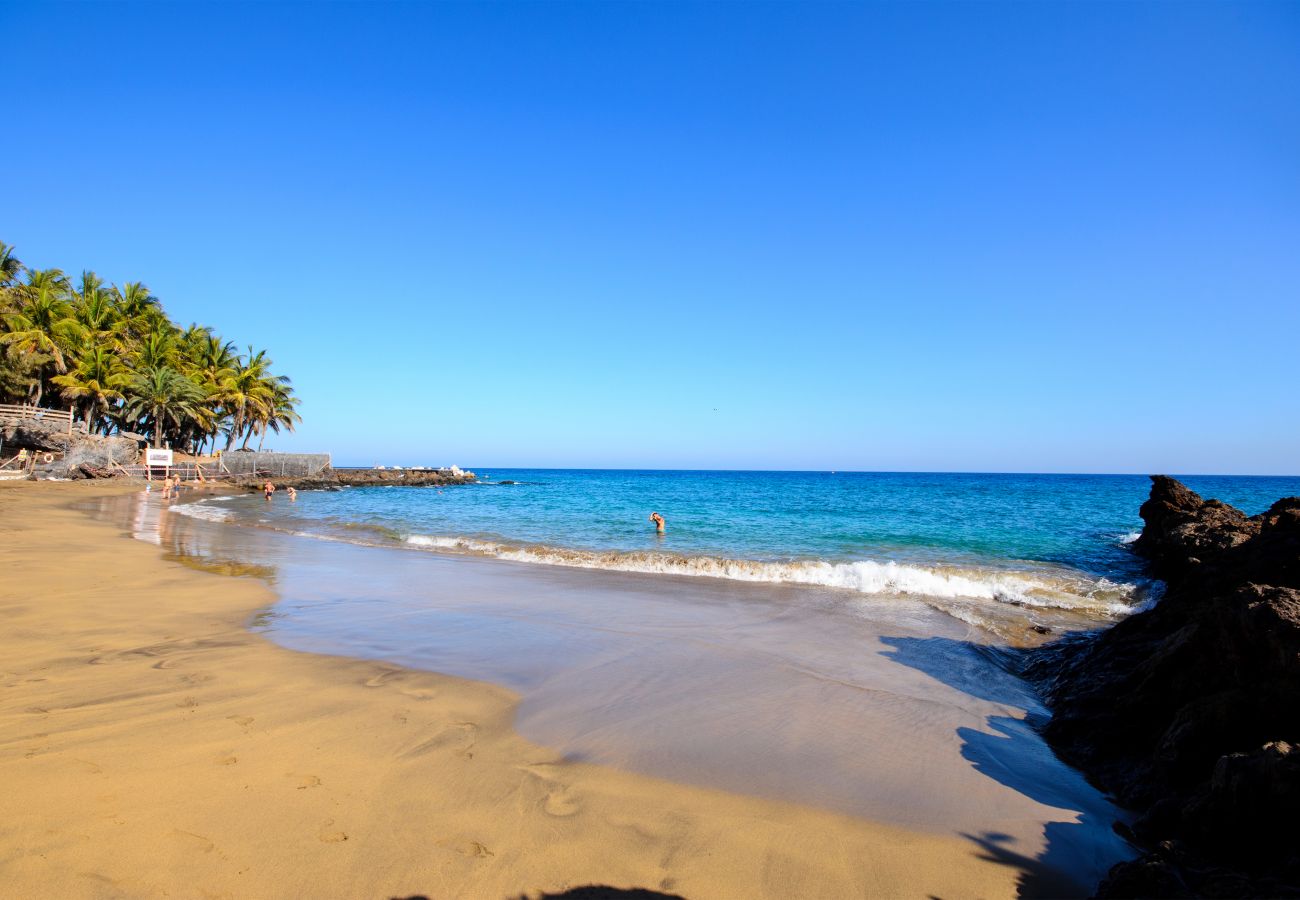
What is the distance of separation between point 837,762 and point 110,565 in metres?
13.2

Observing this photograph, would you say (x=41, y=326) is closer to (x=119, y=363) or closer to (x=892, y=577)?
(x=119, y=363)

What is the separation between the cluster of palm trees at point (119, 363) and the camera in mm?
39594

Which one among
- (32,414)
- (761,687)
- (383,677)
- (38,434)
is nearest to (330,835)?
(383,677)

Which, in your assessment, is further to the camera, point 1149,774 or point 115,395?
point 115,395

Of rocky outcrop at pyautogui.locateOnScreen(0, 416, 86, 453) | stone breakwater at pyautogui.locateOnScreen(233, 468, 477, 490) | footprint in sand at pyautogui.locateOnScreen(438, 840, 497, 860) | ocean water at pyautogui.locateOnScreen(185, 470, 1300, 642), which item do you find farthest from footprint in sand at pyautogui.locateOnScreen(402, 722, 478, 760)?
stone breakwater at pyautogui.locateOnScreen(233, 468, 477, 490)

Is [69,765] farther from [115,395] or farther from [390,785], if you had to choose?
[115,395]

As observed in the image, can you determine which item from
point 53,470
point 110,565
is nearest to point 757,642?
point 110,565

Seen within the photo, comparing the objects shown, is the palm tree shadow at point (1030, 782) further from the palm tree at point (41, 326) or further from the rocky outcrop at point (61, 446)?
the palm tree at point (41, 326)

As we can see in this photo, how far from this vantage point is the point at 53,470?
35.0 meters

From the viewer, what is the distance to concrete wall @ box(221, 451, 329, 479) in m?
53.3

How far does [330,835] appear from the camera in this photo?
3240mm

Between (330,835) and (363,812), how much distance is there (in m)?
0.25

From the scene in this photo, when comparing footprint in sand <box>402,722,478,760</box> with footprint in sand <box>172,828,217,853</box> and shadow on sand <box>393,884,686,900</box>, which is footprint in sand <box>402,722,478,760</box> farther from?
shadow on sand <box>393,884,686,900</box>

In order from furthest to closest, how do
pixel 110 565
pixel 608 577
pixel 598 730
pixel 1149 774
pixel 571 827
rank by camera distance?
pixel 608 577
pixel 110 565
pixel 598 730
pixel 1149 774
pixel 571 827
